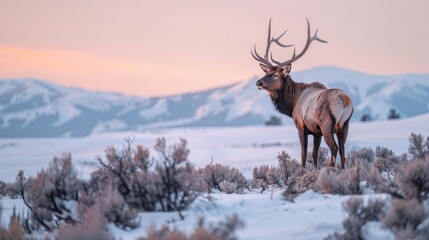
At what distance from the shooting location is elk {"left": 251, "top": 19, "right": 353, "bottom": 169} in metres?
11.9

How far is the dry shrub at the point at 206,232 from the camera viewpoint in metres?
6.84

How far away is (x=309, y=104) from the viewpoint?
12.6m

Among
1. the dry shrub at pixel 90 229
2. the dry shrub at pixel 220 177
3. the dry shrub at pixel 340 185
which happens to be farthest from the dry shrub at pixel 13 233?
the dry shrub at pixel 220 177

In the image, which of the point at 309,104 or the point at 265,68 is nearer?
the point at 309,104

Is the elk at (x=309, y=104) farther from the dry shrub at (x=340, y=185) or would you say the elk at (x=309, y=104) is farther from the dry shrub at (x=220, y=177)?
the dry shrub at (x=340, y=185)

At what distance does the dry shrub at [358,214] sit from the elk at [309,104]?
424 cm

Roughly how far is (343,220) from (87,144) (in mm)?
59998

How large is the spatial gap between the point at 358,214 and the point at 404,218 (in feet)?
1.58

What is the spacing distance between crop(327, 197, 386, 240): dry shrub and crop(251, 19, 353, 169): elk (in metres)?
4.24

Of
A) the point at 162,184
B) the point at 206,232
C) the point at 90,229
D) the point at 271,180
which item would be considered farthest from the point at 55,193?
the point at 271,180

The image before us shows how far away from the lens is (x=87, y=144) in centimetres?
6612

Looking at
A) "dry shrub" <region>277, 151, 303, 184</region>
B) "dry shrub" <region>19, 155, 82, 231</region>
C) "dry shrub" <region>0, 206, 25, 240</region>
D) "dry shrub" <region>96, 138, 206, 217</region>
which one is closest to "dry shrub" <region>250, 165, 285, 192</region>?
"dry shrub" <region>277, 151, 303, 184</region>

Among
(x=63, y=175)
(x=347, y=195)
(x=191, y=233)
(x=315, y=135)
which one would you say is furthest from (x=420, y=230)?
(x=315, y=135)

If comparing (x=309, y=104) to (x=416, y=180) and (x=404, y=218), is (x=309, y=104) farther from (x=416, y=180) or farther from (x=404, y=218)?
(x=404, y=218)
